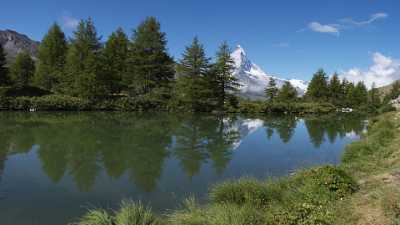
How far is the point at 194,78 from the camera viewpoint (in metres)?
44.5

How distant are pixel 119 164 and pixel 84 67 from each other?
3323 cm

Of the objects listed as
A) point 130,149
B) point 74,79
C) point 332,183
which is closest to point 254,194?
point 332,183

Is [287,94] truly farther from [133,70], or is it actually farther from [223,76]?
[133,70]

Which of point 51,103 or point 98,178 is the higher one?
point 51,103

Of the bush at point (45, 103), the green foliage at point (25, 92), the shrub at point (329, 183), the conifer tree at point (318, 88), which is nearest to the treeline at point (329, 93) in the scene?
the conifer tree at point (318, 88)

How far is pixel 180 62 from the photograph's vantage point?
46.8m

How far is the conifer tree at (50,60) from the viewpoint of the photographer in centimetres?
4771

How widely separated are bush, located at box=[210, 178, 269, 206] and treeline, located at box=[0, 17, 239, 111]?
3488 cm

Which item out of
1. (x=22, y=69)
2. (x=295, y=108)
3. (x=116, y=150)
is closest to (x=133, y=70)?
(x=22, y=69)

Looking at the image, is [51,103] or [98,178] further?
[51,103]

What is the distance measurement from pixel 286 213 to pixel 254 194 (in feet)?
4.23

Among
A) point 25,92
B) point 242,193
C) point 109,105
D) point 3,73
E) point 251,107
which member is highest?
point 3,73

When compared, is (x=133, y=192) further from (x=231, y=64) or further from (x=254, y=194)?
(x=231, y=64)

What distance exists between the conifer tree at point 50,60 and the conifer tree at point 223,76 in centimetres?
2342
